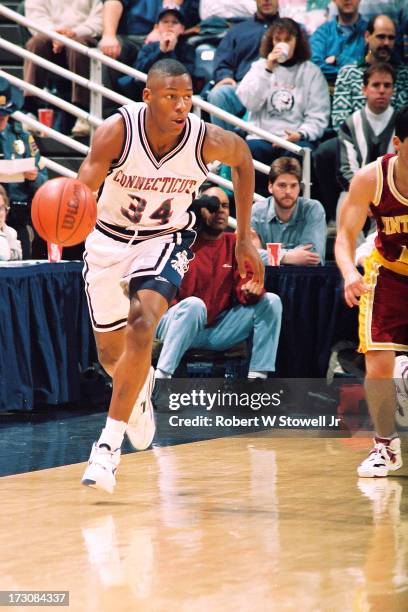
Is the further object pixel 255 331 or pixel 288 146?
pixel 288 146

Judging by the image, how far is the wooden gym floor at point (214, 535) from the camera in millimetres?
3818

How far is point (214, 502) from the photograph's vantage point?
209 inches

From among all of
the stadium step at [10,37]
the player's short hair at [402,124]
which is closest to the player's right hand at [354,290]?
the player's short hair at [402,124]

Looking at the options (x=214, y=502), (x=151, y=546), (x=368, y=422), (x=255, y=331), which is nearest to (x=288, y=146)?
(x=255, y=331)

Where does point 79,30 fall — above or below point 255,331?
above

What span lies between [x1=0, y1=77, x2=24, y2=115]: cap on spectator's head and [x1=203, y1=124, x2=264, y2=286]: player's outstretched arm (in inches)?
139

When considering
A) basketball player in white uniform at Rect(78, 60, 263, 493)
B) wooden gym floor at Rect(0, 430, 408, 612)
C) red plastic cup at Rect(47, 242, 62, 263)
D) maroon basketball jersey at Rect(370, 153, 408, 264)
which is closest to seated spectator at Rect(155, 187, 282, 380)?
red plastic cup at Rect(47, 242, 62, 263)

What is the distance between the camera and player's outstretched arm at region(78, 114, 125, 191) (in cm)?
536

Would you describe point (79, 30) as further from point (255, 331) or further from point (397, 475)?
point (397, 475)

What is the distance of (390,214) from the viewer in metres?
5.86

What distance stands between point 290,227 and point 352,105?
1.66 metres

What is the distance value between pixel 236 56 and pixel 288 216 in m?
2.43

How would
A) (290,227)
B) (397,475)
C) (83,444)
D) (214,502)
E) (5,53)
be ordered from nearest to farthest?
(214,502) → (397,475) → (83,444) → (290,227) → (5,53)

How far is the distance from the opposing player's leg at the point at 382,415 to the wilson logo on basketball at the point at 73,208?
1715 millimetres
